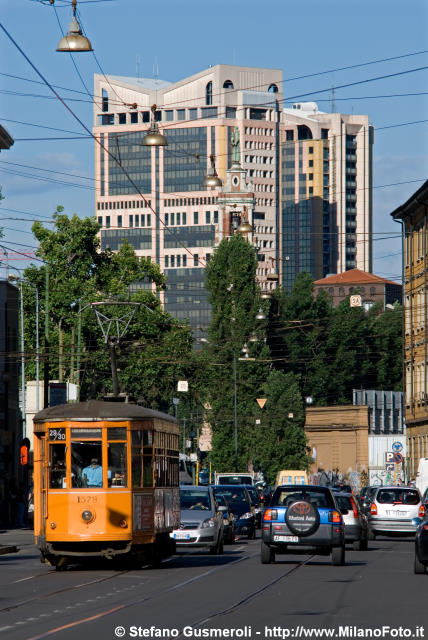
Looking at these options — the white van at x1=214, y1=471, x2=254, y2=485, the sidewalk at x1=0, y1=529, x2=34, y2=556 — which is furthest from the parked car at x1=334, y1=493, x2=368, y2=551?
the white van at x1=214, y1=471, x2=254, y2=485

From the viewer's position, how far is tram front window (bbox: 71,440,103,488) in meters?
23.4

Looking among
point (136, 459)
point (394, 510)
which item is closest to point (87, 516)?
point (136, 459)

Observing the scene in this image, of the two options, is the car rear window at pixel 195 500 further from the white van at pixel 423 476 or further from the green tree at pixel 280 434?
the green tree at pixel 280 434

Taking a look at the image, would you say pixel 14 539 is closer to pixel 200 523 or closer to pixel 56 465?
pixel 200 523

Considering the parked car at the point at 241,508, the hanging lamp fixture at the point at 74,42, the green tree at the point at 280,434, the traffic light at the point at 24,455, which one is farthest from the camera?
the green tree at the point at 280,434

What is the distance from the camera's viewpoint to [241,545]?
117ft

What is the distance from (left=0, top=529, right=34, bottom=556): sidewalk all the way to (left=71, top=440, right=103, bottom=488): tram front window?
885 centimetres

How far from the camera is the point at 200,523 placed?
2906 centimetres

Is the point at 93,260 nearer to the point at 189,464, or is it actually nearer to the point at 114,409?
the point at 189,464

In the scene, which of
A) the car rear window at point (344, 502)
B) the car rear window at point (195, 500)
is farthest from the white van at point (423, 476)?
the car rear window at point (195, 500)

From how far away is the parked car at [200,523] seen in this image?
29.0 m

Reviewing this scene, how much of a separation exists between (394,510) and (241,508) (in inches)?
179

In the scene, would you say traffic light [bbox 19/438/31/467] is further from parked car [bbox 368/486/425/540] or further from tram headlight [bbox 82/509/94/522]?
tram headlight [bbox 82/509/94/522]

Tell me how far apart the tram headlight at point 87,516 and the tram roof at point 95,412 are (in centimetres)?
154
